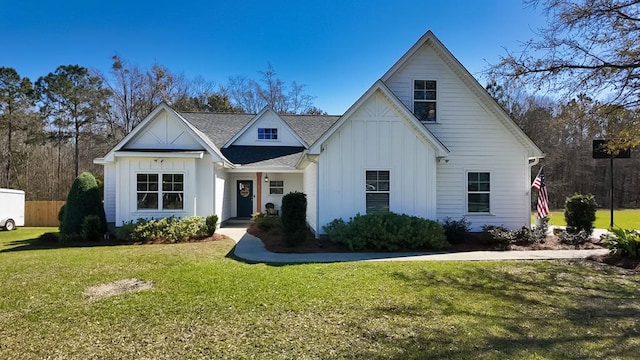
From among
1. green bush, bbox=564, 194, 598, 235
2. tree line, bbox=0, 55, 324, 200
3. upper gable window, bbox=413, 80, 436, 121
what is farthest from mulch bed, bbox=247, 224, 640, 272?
tree line, bbox=0, 55, 324, 200

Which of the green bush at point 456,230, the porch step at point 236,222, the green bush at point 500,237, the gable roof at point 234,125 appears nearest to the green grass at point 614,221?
the green bush at point 500,237

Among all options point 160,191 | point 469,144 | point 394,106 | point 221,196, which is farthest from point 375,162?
point 160,191

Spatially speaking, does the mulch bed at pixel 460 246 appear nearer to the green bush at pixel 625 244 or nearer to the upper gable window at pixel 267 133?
the green bush at pixel 625 244

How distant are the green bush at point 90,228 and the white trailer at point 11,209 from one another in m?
9.62

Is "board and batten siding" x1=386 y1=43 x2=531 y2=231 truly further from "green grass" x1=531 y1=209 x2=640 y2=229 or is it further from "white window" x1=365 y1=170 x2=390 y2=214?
"green grass" x1=531 y1=209 x2=640 y2=229

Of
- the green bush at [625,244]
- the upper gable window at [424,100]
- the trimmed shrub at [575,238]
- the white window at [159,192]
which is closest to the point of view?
the green bush at [625,244]

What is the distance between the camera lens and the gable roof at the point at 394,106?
36.4 ft

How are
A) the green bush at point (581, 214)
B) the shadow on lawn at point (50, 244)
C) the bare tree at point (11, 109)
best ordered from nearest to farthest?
the shadow on lawn at point (50, 244), the green bush at point (581, 214), the bare tree at point (11, 109)

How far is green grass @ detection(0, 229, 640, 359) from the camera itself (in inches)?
153

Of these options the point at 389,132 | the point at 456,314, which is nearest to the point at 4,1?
the point at 389,132

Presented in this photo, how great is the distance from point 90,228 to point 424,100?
12.8m

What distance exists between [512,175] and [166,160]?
42.5 ft

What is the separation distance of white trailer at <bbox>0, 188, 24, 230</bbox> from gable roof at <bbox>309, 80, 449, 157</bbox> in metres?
17.8

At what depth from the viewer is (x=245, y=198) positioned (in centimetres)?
1898
